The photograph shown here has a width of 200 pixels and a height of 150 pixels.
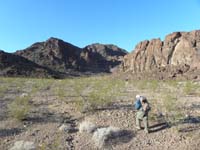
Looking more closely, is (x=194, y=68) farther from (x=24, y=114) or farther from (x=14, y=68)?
(x=24, y=114)

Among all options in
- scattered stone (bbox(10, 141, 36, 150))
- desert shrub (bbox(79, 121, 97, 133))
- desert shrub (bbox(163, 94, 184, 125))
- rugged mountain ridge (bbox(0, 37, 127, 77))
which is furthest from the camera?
rugged mountain ridge (bbox(0, 37, 127, 77))

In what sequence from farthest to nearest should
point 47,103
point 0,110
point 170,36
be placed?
point 170,36
point 47,103
point 0,110

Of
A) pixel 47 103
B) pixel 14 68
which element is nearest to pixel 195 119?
pixel 47 103

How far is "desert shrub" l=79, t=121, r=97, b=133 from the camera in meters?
12.1

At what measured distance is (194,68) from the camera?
238 feet

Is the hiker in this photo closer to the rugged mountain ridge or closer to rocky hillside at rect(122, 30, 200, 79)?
rocky hillside at rect(122, 30, 200, 79)

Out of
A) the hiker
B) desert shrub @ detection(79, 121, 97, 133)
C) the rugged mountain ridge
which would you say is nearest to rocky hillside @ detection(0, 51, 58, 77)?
the rugged mountain ridge

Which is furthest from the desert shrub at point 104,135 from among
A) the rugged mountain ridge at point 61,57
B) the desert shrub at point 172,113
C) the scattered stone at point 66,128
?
the rugged mountain ridge at point 61,57

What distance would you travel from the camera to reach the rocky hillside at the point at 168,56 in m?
74.9

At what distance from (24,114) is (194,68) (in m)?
62.5

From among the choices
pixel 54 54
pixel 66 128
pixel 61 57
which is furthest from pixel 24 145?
pixel 54 54

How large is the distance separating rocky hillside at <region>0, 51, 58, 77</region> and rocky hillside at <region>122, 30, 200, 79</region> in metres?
26.5

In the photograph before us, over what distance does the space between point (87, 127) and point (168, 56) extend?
289 ft

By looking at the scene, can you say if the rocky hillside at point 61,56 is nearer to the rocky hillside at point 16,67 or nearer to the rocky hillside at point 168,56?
the rocky hillside at point 16,67
